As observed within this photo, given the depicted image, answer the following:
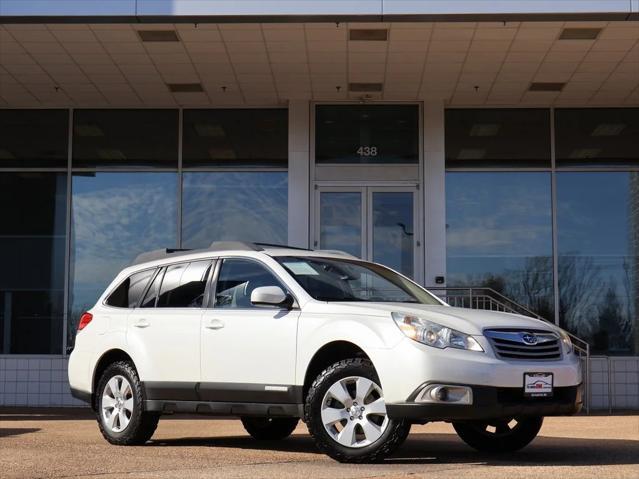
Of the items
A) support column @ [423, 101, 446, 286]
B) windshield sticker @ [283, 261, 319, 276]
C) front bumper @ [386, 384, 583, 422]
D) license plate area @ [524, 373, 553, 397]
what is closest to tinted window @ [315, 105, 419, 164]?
support column @ [423, 101, 446, 286]

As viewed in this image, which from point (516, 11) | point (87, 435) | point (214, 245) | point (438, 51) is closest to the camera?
point (214, 245)

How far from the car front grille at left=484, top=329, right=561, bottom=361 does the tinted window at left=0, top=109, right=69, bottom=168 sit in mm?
13042

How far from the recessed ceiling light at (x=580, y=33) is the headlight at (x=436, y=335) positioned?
866 cm

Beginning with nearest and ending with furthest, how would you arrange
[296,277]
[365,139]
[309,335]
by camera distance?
[309,335]
[296,277]
[365,139]

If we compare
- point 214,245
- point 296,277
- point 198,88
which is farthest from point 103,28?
point 296,277

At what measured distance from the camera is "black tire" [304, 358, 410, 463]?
723cm

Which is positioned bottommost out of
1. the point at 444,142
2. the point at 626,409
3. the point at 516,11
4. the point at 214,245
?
the point at 626,409

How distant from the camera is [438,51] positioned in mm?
15680

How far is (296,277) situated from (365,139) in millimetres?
10427

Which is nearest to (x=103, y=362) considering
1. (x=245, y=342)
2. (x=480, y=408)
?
(x=245, y=342)

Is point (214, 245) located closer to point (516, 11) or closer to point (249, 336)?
point (249, 336)

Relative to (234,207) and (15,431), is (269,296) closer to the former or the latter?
(15,431)

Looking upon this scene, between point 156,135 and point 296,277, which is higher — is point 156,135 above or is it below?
above

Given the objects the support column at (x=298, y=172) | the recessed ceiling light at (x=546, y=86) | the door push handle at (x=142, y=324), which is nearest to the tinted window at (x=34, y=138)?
the support column at (x=298, y=172)
